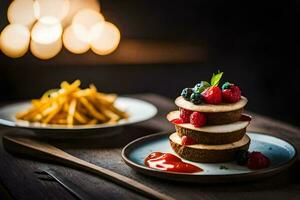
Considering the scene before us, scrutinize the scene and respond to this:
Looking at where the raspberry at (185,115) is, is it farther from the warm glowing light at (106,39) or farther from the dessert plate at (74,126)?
the warm glowing light at (106,39)

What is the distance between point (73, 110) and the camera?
198cm

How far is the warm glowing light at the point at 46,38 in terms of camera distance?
A: 14.2 ft

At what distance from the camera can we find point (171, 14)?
15.3ft

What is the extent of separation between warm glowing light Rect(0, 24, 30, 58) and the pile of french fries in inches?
88.7

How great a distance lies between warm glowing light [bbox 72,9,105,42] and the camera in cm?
462

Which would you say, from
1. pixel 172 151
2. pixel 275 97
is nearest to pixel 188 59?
pixel 275 97

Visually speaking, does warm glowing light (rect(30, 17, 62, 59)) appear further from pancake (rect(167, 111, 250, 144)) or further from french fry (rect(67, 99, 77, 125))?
pancake (rect(167, 111, 250, 144))

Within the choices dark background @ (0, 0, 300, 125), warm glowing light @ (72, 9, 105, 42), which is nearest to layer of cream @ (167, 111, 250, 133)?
dark background @ (0, 0, 300, 125)

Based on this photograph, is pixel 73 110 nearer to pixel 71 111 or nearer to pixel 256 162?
pixel 71 111

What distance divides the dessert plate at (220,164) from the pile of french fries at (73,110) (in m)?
0.34

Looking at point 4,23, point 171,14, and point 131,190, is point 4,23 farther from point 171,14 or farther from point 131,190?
point 131,190

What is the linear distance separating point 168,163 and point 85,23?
11.6ft

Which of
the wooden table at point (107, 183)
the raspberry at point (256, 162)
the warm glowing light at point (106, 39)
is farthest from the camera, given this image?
the warm glowing light at point (106, 39)

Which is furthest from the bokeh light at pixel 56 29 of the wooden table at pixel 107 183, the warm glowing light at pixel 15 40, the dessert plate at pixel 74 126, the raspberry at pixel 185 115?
the raspberry at pixel 185 115
